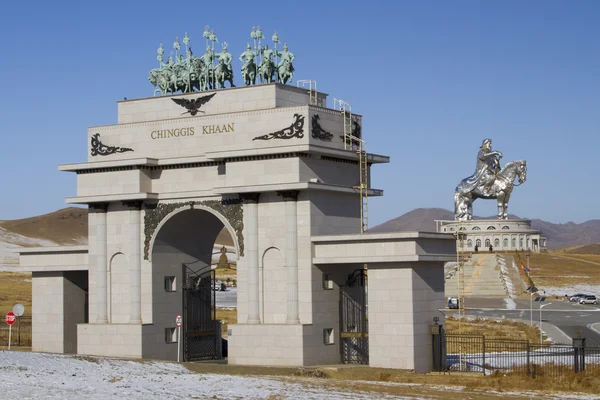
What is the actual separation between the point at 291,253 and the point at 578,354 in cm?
1364

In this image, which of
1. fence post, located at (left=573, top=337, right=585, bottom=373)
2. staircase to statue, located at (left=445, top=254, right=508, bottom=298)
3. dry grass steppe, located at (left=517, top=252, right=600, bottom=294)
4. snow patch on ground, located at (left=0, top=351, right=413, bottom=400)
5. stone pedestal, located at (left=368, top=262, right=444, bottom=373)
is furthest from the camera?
dry grass steppe, located at (left=517, top=252, right=600, bottom=294)

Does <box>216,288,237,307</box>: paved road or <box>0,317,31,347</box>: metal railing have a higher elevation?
<box>216,288,237,307</box>: paved road

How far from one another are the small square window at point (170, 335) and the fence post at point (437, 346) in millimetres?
14428

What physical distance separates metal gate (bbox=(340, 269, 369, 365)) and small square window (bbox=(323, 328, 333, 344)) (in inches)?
22.9

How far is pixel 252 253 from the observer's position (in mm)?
49531

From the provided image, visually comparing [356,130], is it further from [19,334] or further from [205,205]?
[19,334]

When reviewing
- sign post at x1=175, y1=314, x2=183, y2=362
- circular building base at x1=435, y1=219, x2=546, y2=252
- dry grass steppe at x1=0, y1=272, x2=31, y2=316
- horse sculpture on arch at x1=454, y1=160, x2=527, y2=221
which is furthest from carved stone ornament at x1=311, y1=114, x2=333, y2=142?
horse sculpture on arch at x1=454, y1=160, x2=527, y2=221

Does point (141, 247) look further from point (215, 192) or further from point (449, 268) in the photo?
point (449, 268)

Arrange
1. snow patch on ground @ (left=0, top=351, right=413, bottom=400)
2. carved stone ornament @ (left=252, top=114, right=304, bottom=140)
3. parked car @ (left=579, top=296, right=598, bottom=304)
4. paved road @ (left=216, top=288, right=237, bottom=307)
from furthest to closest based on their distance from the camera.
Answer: parked car @ (left=579, top=296, right=598, bottom=304), paved road @ (left=216, top=288, right=237, bottom=307), carved stone ornament @ (left=252, top=114, right=304, bottom=140), snow patch on ground @ (left=0, top=351, right=413, bottom=400)

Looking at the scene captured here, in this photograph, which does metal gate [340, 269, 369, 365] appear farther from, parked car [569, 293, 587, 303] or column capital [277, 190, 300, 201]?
parked car [569, 293, 587, 303]

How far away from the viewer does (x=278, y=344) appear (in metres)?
48.0

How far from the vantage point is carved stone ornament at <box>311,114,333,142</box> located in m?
48.9

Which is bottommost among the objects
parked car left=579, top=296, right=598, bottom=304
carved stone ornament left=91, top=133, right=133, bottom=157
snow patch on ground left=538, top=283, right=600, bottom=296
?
parked car left=579, top=296, right=598, bottom=304

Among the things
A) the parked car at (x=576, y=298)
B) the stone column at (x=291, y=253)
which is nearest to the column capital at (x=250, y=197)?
the stone column at (x=291, y=253)
